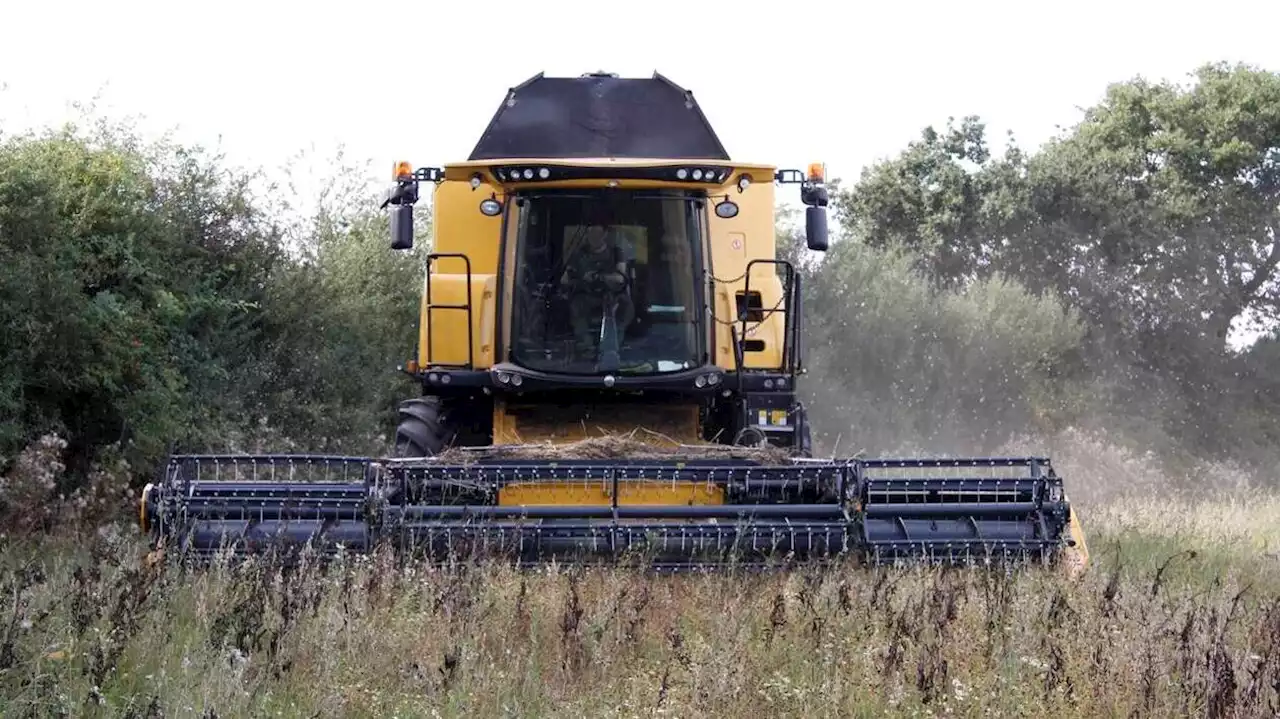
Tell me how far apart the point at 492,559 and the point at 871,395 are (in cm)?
2086

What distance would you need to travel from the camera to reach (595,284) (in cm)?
952

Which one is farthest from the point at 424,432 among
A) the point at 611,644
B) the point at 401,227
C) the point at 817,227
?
the point at 611,644

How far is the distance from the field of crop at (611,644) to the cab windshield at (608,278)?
2415mm

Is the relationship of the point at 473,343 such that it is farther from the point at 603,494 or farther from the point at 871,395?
the point at 871,395

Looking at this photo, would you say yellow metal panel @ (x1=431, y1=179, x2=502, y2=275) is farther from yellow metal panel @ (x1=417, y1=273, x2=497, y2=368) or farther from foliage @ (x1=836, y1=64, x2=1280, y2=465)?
foliage @ (x1=836, y1=64, x2=1280, y2=465)

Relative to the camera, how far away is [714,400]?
33.1 ft

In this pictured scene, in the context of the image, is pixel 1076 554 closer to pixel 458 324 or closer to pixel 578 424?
pixel 578 424

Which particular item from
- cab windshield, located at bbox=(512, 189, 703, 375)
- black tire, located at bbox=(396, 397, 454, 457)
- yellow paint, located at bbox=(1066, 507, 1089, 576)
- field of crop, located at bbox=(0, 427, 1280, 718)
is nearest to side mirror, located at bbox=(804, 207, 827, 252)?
cab windshield, located at bbox=(512, 189, 703, 375)

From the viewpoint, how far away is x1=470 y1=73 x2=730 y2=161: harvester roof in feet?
32.8

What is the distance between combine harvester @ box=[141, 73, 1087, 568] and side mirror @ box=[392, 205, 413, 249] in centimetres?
1

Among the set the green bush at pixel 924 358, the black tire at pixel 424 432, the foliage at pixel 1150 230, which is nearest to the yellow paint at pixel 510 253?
Answer: the black tire at pixel 424 432

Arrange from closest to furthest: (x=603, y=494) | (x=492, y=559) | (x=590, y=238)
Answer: (x=492, y=559) → (x=603, y=494) → (x=590, y=238)

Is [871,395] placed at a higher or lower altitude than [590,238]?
lower

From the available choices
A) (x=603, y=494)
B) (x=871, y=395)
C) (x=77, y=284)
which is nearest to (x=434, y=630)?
(x=603, y=494)
